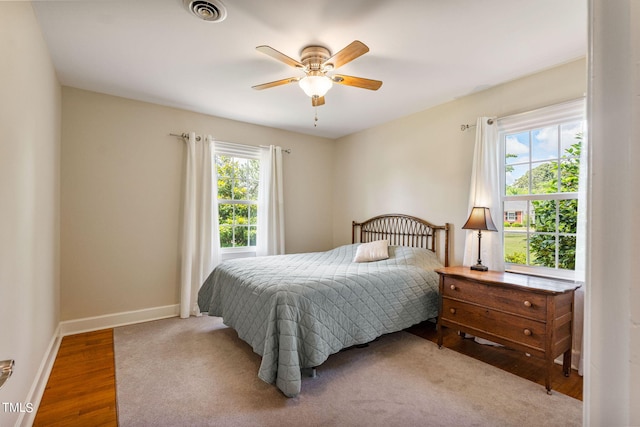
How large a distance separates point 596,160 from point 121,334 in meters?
3.87

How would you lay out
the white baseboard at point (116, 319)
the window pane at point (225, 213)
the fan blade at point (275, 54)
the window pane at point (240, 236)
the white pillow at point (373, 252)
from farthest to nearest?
the window pane at point (240, 236) < the window pane at point (225, 213) < the white pillow at point (373, 252) < the white baseboard at point (116, 319) < the fan blade at point (275, 54)

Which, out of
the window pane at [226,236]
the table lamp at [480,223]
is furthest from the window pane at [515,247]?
the window pane at [226,236]

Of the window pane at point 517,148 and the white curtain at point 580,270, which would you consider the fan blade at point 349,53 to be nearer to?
the white curtain at point 580,270

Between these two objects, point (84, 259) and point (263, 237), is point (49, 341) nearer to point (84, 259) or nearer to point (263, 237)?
point (84, 259)

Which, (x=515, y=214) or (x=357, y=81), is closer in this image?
(x=357, y=81)

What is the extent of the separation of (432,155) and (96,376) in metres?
3.83

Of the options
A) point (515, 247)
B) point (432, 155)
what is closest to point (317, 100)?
point (432, 155)

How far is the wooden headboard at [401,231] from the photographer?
3.57m

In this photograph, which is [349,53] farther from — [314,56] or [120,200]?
[120,200]

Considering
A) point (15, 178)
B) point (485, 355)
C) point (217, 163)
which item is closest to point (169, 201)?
point (217, 163)

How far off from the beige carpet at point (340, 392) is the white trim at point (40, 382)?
442 millimetres

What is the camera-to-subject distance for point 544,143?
2.83 metres

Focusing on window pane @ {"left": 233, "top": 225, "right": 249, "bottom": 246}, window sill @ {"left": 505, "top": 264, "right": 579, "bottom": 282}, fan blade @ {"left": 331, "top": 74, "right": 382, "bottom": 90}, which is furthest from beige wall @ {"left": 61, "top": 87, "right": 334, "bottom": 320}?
window sill @ {"left": 505, "top": 264, "right": 579, "bottom": 282}

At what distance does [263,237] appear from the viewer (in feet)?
14.4
